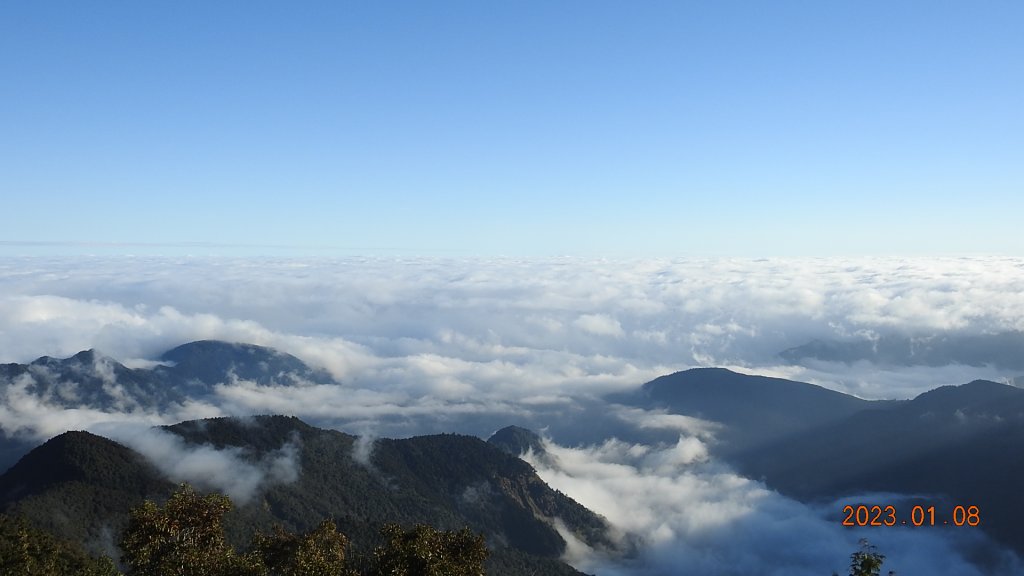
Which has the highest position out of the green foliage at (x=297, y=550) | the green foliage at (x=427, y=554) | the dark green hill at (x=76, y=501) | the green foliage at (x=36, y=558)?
the green foliage at (x=427, y=554)

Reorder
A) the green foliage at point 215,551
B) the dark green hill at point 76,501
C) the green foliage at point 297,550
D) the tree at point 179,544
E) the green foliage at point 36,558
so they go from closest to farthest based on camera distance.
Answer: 1. the tree at point 179,544
2. the green foliage at point 215,551
3. the green foliage at point 297,550
4. the green foliage at point 36,558
5. the dark green hill at point 76,501

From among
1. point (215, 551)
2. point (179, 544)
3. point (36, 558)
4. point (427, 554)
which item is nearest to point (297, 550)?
point (215, 551)

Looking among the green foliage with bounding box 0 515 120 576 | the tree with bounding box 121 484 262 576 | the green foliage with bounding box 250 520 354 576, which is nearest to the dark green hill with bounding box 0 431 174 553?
the green foliage with bounding box 0 515 120 576

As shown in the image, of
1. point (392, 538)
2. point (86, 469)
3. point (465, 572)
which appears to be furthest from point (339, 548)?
point (86, 469)

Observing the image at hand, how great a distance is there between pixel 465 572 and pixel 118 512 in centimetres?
17711

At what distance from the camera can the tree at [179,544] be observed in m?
43.5

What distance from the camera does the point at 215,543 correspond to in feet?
155

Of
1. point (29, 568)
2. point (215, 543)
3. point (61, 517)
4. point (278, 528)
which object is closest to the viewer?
point (215, 543)

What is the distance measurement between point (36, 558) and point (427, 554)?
7341cm

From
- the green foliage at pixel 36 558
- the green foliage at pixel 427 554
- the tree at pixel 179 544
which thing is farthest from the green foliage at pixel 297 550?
the green foliage at pixel 36 558

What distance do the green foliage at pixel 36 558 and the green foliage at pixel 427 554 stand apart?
1439 inches

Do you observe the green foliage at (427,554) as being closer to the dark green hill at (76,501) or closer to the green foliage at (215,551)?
the green foliage at (215,551)

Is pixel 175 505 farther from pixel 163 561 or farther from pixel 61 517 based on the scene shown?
pixel 61 517

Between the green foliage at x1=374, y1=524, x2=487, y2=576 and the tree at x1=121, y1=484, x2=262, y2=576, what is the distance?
8.76 m
